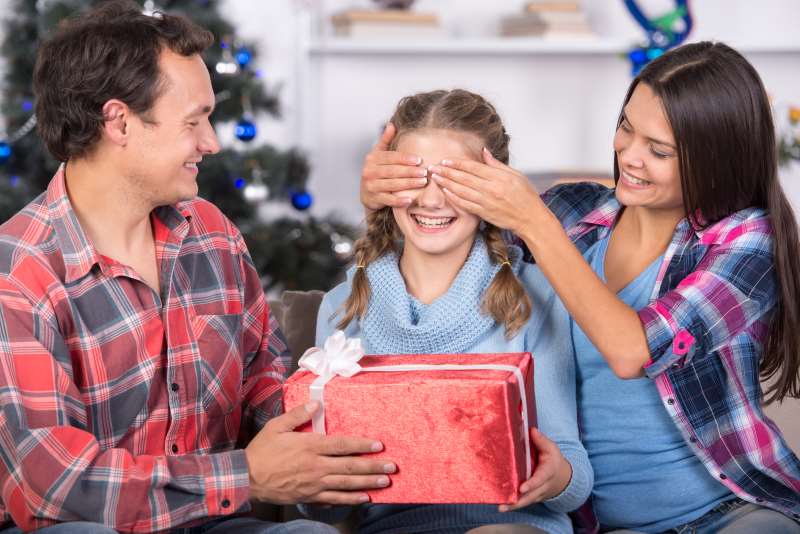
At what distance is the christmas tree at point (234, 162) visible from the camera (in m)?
3.42

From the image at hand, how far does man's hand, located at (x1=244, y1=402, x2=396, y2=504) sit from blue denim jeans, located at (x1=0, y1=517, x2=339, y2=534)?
40 mm

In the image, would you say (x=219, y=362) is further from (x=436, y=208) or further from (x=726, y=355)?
(x=726, y=355)

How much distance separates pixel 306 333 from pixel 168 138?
59cm

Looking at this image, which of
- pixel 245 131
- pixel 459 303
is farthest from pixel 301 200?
pixel 459 303

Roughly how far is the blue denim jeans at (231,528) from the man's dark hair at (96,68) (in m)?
0.61

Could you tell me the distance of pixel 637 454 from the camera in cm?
181

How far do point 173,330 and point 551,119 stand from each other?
3.03m

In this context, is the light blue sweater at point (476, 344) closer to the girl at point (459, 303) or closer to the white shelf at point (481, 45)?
the girl at point (459, 303)

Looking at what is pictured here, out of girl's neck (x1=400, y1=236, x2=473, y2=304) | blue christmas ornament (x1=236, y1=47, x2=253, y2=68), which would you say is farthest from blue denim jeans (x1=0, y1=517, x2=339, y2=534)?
blue christmas ornament (x1=236, y1=47, x2=253, y2=68)

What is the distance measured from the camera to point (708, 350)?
1685 mm

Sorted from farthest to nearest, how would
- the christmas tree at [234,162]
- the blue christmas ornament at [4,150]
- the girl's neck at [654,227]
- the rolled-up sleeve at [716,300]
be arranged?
1. the christmas tree at [234,162]
2. the blue christmas ornament at [4,150]
3. the girl's neck at [654,227]
4. the rolled-up sleeve at [716,300]

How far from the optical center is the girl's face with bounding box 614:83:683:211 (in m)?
1.74

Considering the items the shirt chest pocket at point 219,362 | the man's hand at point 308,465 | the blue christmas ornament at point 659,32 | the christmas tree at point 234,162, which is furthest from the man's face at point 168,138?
the blue christmas ornament at point 659,32

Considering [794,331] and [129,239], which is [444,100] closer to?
[129,239]
